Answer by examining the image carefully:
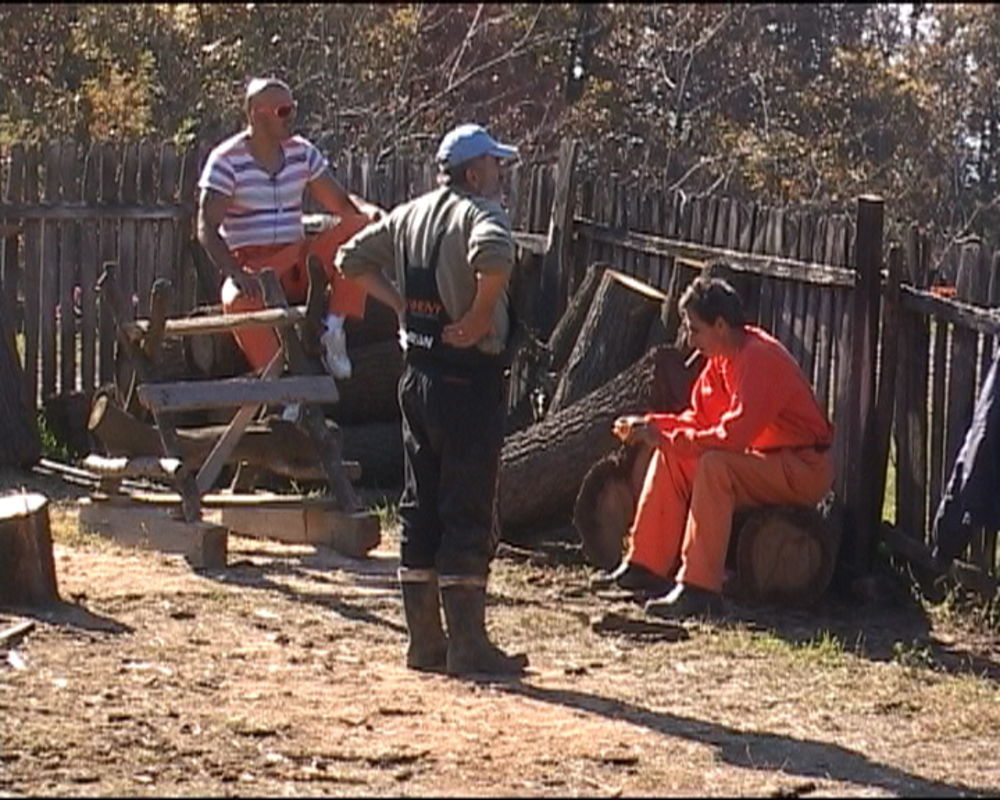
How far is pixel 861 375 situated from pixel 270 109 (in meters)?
2.92

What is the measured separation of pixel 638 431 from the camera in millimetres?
10133

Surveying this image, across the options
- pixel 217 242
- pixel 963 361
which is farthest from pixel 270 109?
pixel 963 361

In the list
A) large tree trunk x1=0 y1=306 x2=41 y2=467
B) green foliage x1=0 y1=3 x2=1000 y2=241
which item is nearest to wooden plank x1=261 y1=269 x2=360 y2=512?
large tree trunk x1=0 y1=306 x2=41 y2=467

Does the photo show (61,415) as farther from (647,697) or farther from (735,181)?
(735,181)

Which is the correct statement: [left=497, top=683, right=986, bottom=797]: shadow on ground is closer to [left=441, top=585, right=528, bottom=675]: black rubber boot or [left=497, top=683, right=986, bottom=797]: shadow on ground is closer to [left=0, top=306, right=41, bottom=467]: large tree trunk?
[left=441, top=585, right=528, bottom=675]: black rubber boot

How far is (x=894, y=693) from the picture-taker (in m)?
8.70

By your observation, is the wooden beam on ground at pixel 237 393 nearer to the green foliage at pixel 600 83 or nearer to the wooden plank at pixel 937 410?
the wooden plank at pixel 937 410

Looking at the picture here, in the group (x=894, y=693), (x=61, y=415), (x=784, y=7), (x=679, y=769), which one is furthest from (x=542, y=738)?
(x=784, y=7)

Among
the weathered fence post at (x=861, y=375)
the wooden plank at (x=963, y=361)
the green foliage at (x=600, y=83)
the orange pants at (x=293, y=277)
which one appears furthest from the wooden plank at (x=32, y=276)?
the green foliage at (x=600, y=83)

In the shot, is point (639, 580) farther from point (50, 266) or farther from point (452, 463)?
point (50, 266)

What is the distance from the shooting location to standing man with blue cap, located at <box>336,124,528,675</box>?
819 centimetres

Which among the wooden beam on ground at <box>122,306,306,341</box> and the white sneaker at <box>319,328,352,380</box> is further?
the white sneaker at <box>319,328,352,380</box>

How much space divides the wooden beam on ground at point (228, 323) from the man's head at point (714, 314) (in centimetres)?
177

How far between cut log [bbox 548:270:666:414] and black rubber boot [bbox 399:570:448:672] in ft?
11.6
